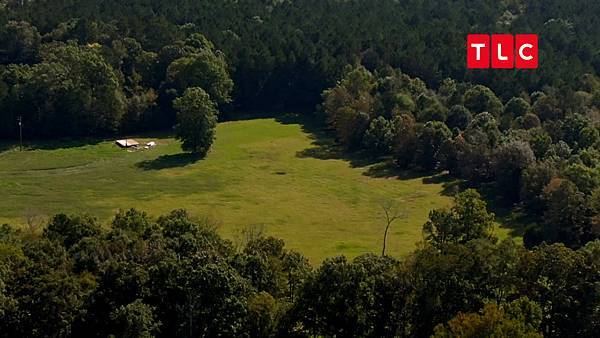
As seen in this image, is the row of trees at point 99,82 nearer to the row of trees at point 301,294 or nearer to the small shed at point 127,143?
the small shed at point 127,143

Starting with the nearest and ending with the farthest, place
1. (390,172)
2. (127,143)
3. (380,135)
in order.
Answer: (390,172), (380,135), (127,143)

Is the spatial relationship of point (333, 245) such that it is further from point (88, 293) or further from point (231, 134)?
point (231, 134)

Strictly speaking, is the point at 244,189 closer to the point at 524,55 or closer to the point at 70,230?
the point at 70,230

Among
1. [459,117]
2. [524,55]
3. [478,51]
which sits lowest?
[459,117]

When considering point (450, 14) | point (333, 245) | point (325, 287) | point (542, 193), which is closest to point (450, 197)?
point (542, 193)

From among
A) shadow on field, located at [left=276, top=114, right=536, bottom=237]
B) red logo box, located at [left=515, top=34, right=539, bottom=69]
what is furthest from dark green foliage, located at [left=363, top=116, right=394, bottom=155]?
red logo box, located at [left=515, top=34, right=539, bottom=69]

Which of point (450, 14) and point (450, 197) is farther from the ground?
point (450, 14)

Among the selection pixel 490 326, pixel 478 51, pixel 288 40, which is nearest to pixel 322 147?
pixel 478 51
